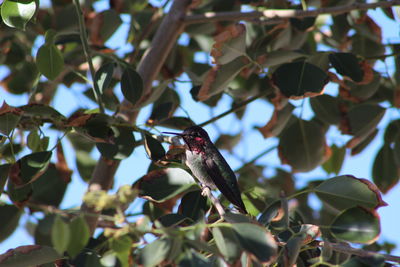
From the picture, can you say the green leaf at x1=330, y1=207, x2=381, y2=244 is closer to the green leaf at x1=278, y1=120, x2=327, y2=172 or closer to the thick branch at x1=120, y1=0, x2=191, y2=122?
the green leaf at x1=278, y1=120, x2=327, y2=172

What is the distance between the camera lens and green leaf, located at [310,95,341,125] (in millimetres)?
3008

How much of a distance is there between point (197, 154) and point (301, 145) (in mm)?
591

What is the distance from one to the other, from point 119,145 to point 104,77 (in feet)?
1.01

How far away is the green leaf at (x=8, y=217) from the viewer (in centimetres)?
257

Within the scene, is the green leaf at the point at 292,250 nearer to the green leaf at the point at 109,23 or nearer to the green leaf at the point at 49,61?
the green leaf at the point at 49,61

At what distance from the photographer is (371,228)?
1789 millimetres

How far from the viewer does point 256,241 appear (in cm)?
154

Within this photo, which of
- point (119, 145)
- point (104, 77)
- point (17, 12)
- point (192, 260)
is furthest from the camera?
point (119, 145)

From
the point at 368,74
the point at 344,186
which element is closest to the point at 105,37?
the point at 368,74

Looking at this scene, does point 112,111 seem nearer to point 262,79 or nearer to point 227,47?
point 227,47

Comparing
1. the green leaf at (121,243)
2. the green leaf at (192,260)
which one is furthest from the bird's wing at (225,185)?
the green leaf at (121,243)

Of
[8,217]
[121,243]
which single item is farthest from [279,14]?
[121,243]

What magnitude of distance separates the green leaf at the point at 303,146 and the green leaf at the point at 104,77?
110cm

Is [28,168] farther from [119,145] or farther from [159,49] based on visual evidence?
[159,49]
